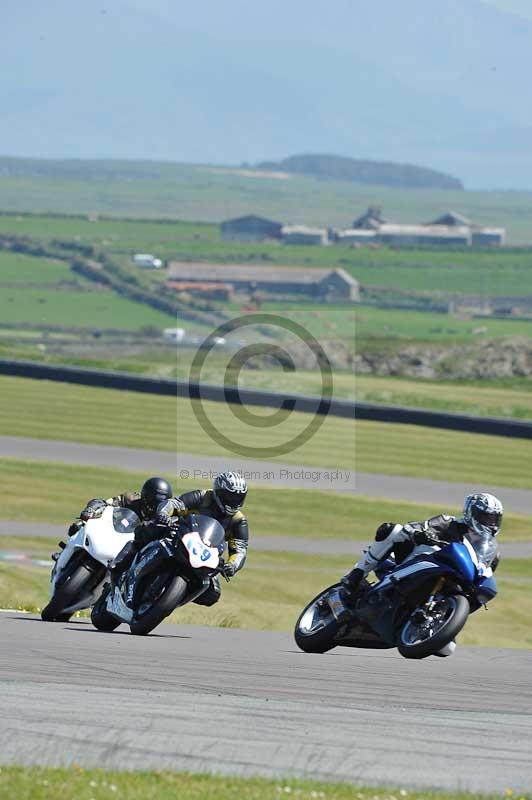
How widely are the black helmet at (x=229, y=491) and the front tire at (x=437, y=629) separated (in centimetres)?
236

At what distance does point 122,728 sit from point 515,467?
1534 inches

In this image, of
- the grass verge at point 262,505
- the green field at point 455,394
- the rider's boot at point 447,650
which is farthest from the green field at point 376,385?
the rider's boot at point 447,650

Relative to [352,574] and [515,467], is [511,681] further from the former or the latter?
[515,467]

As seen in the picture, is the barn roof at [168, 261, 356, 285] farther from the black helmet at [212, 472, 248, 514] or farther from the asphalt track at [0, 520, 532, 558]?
the black helmet at [212, 472, 248, 514]

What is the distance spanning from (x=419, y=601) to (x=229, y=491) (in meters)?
2.47

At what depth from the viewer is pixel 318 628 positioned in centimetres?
1370

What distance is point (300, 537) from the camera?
3469 cm

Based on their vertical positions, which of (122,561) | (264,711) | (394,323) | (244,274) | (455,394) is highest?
(244,274)

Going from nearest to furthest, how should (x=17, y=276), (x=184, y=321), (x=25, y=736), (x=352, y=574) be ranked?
(x=25, y=736) → (x=352, y=574) → (x=184, y=321) → (x=17, y=276)

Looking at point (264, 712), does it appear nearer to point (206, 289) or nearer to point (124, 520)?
point (124, 520)

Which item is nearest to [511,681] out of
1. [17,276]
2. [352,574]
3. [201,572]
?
[352,574]

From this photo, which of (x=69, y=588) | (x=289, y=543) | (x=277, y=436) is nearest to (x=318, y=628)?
(x=69, y=588)

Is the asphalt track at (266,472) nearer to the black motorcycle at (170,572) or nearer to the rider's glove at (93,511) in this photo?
the rider's glove at (93,511)

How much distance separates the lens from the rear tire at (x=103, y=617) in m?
14.6
